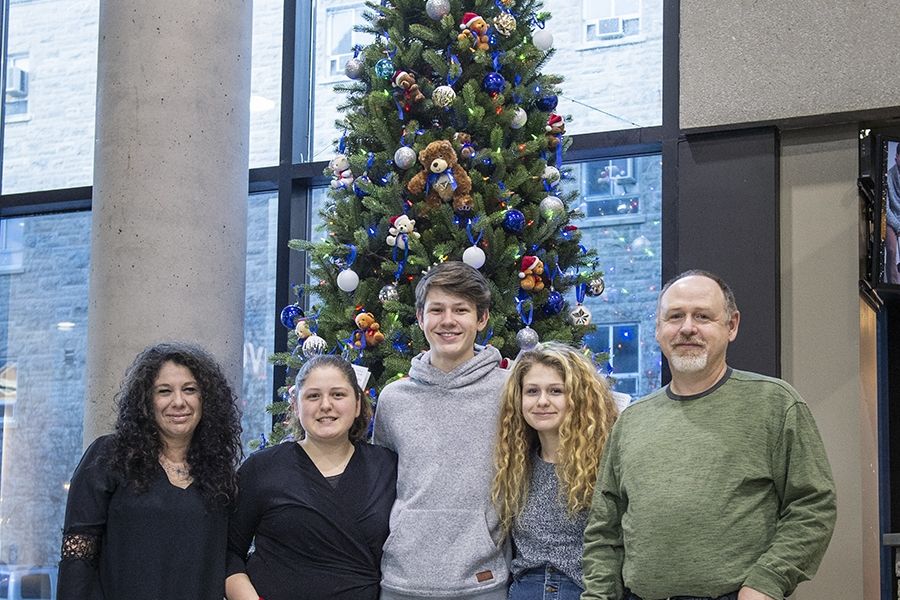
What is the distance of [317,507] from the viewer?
11.5 feet

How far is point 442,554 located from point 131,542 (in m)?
0.89

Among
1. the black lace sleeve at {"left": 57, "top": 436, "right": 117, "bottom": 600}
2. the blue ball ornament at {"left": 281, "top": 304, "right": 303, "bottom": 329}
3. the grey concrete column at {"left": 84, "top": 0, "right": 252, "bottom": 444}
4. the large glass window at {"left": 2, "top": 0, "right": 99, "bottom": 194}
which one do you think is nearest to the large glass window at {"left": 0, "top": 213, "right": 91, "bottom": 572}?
the large glass window at {"left": 2, "top": 0, "right": 99, "bottom": 194}

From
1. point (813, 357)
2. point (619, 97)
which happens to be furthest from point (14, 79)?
point (813, 357)

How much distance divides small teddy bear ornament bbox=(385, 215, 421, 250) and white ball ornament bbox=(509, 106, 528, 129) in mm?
596

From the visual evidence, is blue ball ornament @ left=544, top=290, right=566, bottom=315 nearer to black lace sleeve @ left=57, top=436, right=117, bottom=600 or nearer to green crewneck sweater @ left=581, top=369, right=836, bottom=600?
green crewneck sweater @ left=581, top=369, right=836, bottom=600

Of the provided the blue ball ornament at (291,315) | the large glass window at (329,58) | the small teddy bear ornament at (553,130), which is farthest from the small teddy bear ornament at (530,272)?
the large glass window at (329,58)

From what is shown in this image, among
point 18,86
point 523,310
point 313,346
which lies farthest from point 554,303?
point 18,86

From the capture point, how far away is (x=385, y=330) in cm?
478

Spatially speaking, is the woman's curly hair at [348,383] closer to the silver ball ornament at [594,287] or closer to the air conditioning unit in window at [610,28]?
the silver ball ornament at [594,287]

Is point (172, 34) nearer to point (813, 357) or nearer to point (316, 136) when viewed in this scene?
point (316, 136)

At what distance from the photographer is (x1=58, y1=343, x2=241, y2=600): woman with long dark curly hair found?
343cm

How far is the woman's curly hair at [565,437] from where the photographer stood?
343 cm

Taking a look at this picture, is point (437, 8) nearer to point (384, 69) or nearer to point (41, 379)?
point (384, 69)

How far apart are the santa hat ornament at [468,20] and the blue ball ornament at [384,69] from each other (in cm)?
33
